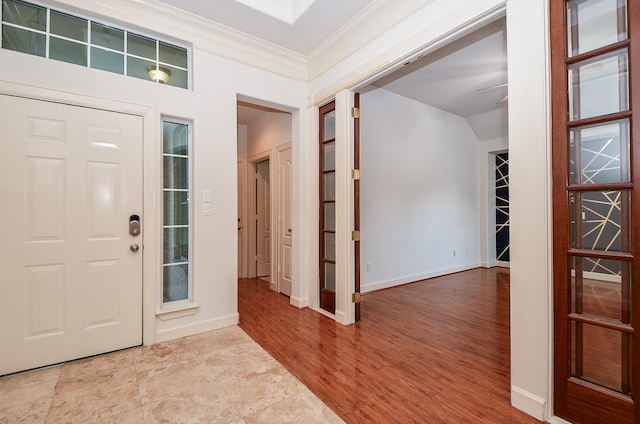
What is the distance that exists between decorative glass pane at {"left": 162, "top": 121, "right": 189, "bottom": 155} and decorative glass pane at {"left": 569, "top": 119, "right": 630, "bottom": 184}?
308 cm

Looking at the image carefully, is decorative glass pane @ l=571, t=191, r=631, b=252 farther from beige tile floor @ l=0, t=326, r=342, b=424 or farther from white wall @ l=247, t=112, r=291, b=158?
white wall @ l=247, t=112, r=291, b=158

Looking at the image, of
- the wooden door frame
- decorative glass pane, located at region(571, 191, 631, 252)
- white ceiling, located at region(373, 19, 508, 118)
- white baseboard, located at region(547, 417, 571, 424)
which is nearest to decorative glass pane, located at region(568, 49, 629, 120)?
decorative glass pane, located at region(571, 191, 631, 252)

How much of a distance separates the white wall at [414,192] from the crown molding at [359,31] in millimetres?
1175

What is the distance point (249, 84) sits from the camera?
333 cm

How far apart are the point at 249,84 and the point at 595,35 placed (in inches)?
113

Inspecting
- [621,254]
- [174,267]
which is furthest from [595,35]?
[174,267]

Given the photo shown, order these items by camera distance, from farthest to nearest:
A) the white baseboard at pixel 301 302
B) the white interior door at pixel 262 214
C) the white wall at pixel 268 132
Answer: the white interior door at pixel 262 214, the white wall at pixel 268 132, the white baseboard at pixel 301 302

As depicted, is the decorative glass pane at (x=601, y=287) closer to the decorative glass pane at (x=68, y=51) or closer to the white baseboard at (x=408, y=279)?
the white baseboard at (x=408, y=279)

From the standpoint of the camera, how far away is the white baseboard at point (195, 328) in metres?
2.81

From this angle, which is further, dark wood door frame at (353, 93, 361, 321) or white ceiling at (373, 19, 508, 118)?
white ceiling at (373, 19, 508, 118)

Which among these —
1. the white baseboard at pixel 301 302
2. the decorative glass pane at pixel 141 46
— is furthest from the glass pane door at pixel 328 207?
the decorative glass pane at pixel 141 46

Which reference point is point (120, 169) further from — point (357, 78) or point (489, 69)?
point (489, 69)

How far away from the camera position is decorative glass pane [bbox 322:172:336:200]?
350 cm

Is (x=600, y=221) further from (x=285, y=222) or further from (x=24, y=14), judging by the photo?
(x=24, y=14)
